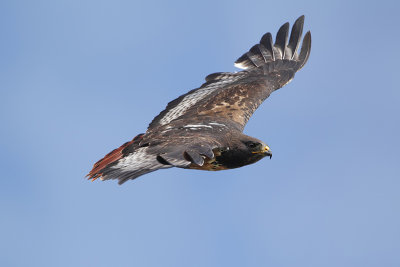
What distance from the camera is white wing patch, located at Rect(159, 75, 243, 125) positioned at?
15086 mm

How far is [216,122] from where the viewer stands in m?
14.6

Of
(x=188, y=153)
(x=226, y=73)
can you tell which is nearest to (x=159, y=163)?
(x=188, y=153)

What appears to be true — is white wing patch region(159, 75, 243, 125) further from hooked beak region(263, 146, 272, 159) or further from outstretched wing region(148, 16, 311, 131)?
hooked beak region(263, 146, 272, 159)

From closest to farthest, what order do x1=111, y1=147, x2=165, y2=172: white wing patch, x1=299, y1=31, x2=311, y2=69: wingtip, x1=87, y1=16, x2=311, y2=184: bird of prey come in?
x1=111, y1=147, x2=165, y2=172: white wing patch < x1=87, y1=16, x2=311, y2=184: bird of prey < x1=299, y1=31, x2=311, y2=69: wingtip

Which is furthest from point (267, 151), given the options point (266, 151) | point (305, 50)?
point (305, 50)

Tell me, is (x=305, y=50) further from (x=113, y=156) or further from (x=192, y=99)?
(x=113, y=156)

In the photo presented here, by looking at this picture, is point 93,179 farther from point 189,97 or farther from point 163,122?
point 189,97

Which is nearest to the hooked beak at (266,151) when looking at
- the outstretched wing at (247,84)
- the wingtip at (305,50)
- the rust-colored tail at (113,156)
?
the outstretched wing at (247,84)

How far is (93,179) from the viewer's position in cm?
1327

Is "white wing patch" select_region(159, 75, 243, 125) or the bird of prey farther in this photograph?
"white wing patch" select_region(159, 75, 243, 125)

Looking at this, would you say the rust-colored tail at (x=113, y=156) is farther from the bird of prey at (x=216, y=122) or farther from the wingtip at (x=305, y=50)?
the wingtip at (x=305, y=50)

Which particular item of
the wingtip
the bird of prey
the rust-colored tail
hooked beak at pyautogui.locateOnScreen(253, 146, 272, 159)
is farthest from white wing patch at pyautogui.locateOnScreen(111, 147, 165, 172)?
the wingtip

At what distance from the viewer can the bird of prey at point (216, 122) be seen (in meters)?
12.3

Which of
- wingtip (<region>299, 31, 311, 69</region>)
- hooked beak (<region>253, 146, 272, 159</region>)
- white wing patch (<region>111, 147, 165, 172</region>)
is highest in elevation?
wingtip (<region>299, 31, 311, 69</region>)
